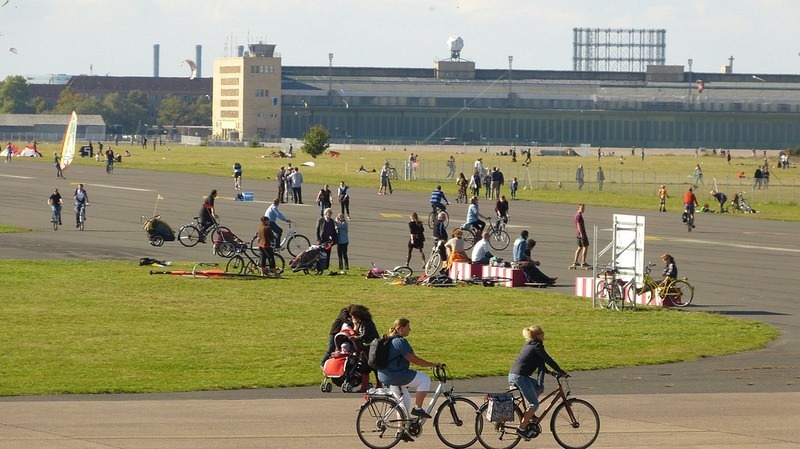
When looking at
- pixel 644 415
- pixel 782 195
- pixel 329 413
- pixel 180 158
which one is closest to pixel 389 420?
pixel 329 413

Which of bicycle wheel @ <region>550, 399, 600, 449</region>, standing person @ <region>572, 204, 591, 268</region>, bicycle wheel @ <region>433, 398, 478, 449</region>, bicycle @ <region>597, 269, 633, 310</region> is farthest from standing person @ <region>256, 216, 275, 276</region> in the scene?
bicycle wheel @ <region>550, 399, 600, 449</region>

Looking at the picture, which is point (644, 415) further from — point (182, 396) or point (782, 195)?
point (782, 195)

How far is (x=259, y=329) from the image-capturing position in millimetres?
29094

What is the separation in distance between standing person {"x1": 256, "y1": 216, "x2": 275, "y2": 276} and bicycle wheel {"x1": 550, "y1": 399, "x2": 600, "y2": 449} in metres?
21.4

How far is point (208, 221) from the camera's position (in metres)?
46.5

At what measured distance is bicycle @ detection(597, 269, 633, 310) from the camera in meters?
33.2

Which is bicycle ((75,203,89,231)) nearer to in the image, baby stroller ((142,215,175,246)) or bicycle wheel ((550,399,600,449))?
baby stroller ((142,215,175,246))

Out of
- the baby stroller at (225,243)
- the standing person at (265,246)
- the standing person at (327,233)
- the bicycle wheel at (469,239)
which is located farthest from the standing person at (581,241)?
the baby stroller at (225,243)

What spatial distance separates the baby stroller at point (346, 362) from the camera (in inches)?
774

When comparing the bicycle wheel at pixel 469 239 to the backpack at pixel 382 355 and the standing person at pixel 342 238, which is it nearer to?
the standing person at pixel 342 238

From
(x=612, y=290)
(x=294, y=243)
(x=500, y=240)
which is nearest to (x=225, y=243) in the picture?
(x=294, y=243)

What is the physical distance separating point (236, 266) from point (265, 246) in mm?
1876

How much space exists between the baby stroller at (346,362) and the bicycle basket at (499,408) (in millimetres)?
3685

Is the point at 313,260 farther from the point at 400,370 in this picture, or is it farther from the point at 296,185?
the point at 296,185
